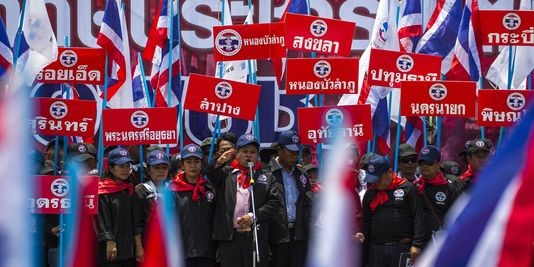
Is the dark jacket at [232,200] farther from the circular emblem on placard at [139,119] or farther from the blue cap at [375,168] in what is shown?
the circular emblem on placard at [139,119]

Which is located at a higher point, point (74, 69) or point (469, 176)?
point (74, 69)

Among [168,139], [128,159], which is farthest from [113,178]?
[168,139]

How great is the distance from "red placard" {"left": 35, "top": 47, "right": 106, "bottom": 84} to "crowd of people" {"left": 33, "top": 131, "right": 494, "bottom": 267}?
1023 mm

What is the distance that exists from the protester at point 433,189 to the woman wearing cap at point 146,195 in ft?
7.08

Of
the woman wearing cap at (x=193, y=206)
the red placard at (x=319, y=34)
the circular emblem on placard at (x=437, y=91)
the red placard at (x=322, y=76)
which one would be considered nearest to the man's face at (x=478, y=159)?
the circular emblem on placard at (x=437, y=91)

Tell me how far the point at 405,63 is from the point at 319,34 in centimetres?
86

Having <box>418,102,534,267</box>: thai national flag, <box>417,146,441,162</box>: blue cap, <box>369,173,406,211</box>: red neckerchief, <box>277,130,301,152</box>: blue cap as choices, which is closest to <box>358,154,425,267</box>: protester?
<box>369,173,406,211</box>: red neckerchief

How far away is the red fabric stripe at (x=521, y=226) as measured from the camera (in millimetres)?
2070

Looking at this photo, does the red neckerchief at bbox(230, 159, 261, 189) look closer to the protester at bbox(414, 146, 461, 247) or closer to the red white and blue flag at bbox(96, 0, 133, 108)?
the protester at bbox(414, 146, 461, 247)

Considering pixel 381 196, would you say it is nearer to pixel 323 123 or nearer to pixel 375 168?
pixel 375 168

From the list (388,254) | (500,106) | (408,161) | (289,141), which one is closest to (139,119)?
(289,141)

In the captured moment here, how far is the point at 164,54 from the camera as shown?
38.5 feet

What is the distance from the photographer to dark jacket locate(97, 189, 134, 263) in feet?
29.9

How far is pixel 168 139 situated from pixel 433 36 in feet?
10.2
